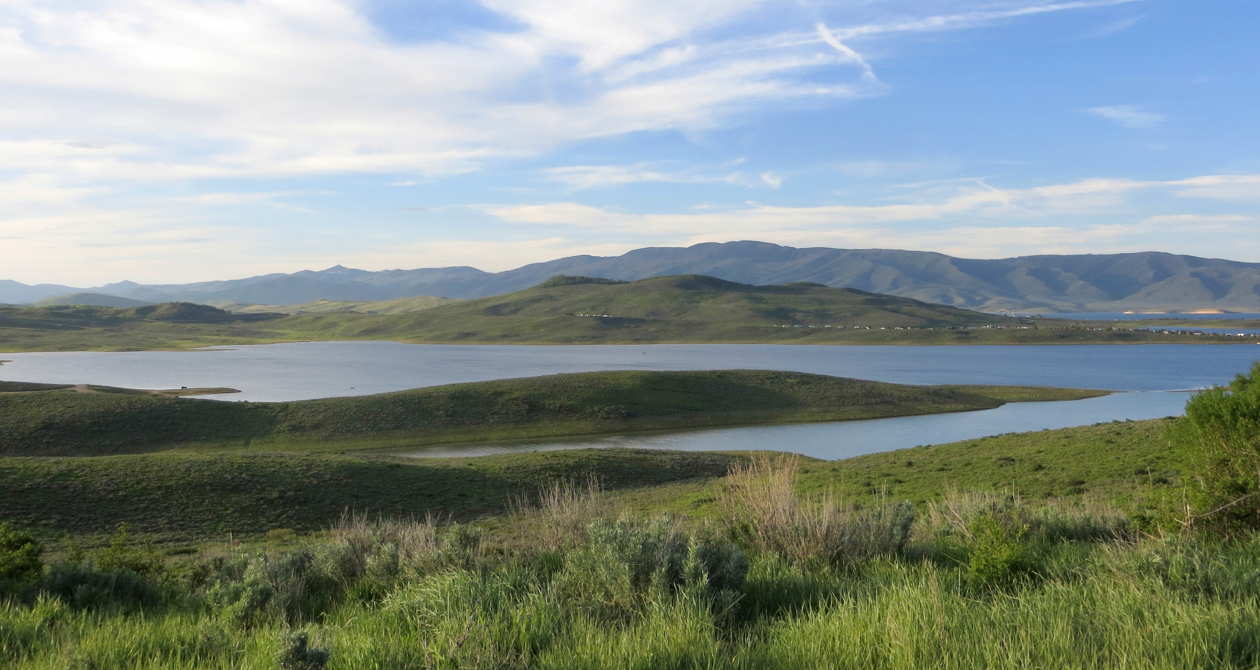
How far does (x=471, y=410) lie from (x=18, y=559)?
49353 mm

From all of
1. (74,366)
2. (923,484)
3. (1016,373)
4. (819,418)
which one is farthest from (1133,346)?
(74,366)

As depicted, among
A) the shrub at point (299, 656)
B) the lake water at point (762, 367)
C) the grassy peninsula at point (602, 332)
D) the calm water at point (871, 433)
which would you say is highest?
the shrub at point (299, 656)

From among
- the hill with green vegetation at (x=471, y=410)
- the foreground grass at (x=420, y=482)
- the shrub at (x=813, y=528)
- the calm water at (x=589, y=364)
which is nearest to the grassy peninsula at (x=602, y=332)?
the calm water at (x=589, y=364)

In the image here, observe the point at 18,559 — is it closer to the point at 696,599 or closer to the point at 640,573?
the point at 640,573

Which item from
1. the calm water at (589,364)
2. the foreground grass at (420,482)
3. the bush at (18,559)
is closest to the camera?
the bush at (18,559)

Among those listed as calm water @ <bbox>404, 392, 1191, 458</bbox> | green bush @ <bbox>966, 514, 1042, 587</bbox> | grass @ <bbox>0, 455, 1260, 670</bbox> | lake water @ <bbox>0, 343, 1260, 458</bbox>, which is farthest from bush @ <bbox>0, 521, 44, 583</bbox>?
lake water @ <bbox>0, 343, 1260, 458</bbox>

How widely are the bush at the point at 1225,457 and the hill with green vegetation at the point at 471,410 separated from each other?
46.9 metres

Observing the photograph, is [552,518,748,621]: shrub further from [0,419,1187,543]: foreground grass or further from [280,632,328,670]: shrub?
[0,419,1187,543]: foreground grass

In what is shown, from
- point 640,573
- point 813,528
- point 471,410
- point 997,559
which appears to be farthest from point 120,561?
point 471,410

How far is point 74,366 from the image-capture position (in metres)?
99.0

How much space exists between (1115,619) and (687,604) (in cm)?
282

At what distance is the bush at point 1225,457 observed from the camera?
7949 millimetres

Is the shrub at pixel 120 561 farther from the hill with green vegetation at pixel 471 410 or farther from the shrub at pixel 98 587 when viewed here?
the hill with green vegetation at pixel 471 410

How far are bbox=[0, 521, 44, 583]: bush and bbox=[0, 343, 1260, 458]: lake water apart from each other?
4066 centimetres
